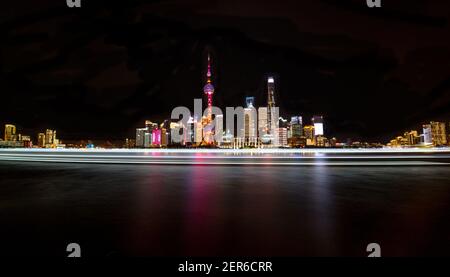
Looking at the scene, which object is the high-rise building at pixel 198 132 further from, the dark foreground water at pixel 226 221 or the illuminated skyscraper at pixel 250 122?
the dark foreground water at pixel 226 221

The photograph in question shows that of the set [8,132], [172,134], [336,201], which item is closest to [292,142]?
[172,134]

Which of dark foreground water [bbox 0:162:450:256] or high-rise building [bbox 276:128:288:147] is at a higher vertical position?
high-rise building [bbox 276:128:288:147]

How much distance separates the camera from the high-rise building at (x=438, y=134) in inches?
3247

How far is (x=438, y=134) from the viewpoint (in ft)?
278

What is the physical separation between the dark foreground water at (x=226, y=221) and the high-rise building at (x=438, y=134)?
10072 centimetres

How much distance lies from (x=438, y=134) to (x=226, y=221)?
111 meters

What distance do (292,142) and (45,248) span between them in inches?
4751

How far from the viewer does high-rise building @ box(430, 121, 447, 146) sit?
82469 millimetres

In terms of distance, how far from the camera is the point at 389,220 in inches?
195

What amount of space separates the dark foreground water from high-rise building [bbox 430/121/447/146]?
101m

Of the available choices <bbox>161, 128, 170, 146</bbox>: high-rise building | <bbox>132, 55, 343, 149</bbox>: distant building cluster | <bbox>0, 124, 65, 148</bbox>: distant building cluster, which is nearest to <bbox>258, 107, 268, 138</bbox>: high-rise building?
<bbox>132, 55, 343, 149</bbox>: distant building cluster

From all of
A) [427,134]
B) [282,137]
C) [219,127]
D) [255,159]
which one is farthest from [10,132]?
[427,134]

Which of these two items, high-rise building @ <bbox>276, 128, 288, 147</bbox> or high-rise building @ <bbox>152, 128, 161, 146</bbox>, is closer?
high-rise building @ <bbox>152, 128, 161, 146</bbox>

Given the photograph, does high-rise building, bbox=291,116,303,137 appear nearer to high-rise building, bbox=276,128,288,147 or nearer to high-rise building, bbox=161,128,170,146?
high-rise building, bbox=276,128,288,147
